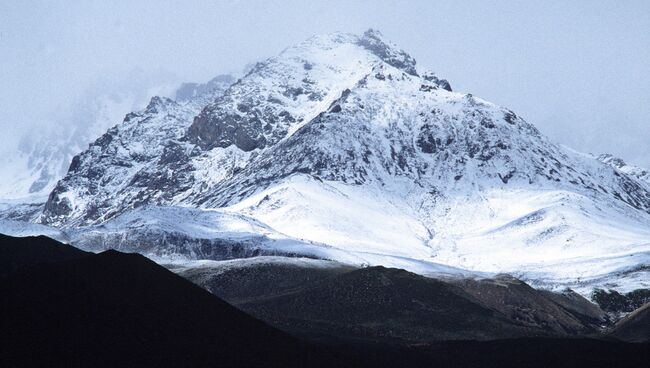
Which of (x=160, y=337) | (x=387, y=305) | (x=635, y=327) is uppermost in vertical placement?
(x=635, y=327)

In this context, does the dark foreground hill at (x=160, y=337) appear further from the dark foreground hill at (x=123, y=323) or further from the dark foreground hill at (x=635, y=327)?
the dark foreground hill at (x=635, y=327)

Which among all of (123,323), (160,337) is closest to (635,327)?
(160,337)

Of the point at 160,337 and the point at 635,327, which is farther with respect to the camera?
the point at 635,327

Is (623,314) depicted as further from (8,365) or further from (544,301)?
(8,365)

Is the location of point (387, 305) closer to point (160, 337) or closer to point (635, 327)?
point (635, 327)

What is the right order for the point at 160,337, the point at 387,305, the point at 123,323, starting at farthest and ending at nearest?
the point at 387,305 → the point at 123,323 → the point at 160,337

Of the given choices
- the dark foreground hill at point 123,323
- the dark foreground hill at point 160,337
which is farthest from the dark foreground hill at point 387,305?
the dark foreground hill at point 123,323

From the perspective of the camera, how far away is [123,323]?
245 feet

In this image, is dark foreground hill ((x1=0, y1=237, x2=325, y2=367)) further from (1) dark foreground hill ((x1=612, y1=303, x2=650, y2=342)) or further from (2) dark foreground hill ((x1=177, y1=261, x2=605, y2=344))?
(1) dark foreground hill ((x1=612, y1=303, x2=650, y2=342))

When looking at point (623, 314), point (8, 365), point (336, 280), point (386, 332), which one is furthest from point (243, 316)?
point (623, 314)

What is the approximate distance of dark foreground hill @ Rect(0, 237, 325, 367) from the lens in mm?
68312

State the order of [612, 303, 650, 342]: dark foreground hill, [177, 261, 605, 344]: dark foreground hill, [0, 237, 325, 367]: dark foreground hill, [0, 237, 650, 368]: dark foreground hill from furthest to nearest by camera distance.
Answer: [612, 303, 650, 342]: dark foreground hill → [177, 261, 605, 344]: dark foreground hill → [0, 237, 650, 368]: dark foreground hill → [0, 237, 325, 367]: dark foreground hill

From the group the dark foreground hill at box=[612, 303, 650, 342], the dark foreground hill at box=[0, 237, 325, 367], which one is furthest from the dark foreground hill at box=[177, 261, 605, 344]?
the dark foreground hill at box=[0, 237, 325, 367]

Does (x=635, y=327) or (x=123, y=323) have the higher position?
(x=635, y=327)
